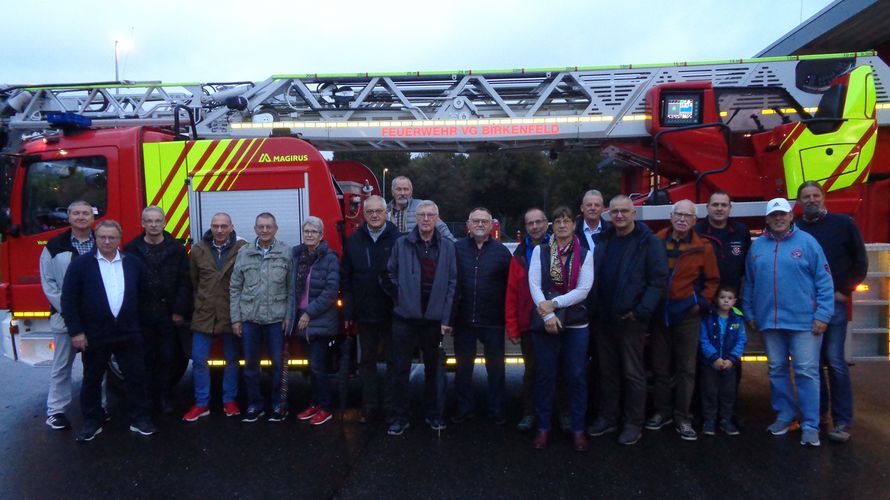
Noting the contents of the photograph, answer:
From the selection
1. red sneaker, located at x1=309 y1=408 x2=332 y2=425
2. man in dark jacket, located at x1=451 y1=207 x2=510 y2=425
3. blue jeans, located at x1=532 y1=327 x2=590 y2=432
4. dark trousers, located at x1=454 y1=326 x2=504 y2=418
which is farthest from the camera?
red sneaker, located at x1=309 y1=408 x2=332 y2=425

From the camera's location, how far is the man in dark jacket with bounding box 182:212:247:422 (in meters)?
5.05

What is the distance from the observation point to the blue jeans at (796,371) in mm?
4562

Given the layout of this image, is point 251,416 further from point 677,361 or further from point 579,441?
point 677,361

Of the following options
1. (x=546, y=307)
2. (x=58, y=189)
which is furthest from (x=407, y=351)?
(x=58, y=189)

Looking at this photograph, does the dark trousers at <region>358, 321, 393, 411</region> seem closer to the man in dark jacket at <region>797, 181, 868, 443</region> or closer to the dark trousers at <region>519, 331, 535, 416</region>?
the dark trousers at <region>519, 331, 535, 416</region>

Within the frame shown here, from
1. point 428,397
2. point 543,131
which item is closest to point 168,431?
A: point 428,397

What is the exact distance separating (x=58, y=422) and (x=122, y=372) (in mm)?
813

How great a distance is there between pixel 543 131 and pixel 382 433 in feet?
11.2

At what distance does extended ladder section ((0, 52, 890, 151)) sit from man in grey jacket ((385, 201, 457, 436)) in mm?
1740

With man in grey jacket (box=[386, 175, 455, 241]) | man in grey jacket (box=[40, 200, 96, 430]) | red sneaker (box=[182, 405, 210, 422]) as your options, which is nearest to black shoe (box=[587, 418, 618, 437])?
man in grey jacket (box=[386, 175, 455, 241])

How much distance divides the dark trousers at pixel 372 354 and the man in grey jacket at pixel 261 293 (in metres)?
0.70

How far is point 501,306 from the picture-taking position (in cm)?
483

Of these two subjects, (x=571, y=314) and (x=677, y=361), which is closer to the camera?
(x=571, y=314)

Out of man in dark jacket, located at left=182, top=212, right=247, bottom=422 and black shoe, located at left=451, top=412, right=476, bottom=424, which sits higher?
man in dark jacket, located at left=182, top=212, right=247, bottom=422
